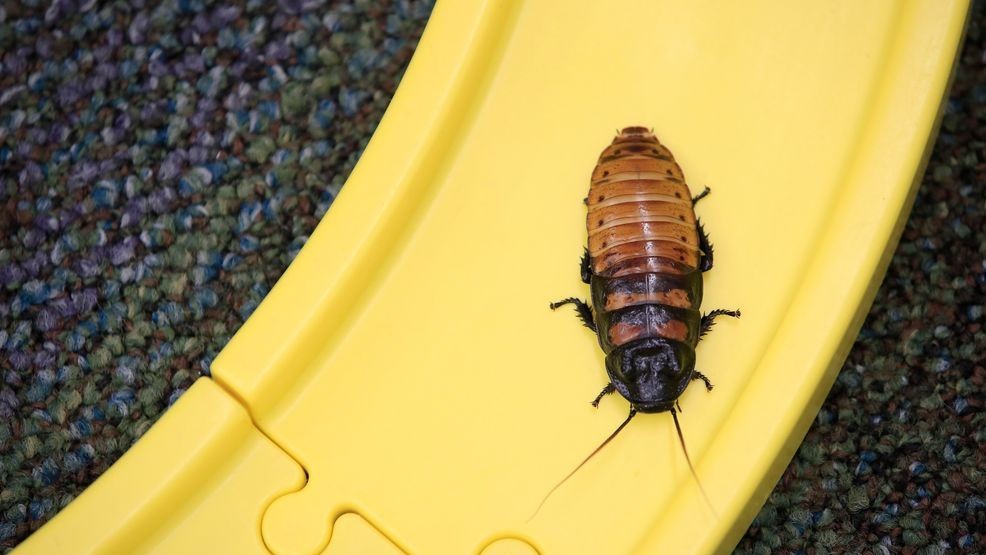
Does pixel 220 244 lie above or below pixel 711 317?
below

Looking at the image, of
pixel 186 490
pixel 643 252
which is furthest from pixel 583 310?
pixel 186 490

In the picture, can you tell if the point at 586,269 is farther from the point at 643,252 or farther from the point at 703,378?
the point at 703,378

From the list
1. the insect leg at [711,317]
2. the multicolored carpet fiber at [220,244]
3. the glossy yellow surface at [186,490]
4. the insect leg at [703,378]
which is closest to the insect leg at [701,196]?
the insect leg at [711,317]

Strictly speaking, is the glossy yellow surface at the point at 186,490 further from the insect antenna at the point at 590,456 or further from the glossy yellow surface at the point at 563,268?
the insect antenna at the point at 590,456

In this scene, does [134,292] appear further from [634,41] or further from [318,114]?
[634,41]

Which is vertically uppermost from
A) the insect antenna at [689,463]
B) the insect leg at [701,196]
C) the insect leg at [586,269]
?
the insect leg at [701,196]

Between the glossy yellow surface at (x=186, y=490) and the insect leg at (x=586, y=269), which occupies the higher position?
the insect leg at (x=586, y=269)
